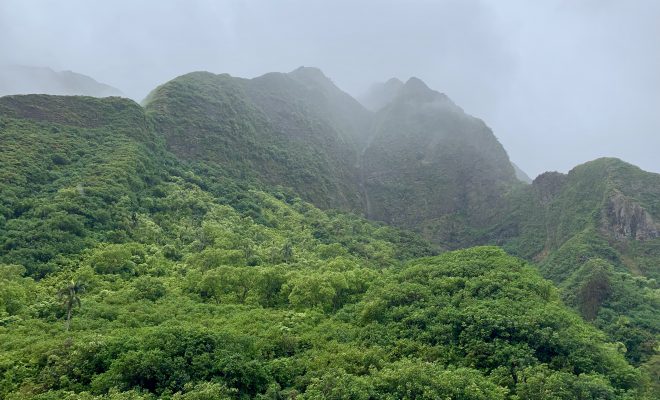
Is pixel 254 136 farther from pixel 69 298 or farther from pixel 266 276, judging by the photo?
pixel 69 298

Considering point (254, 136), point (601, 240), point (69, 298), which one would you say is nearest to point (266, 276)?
point (69, 298)

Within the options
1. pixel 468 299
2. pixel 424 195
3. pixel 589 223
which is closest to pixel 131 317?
pixel 468 299

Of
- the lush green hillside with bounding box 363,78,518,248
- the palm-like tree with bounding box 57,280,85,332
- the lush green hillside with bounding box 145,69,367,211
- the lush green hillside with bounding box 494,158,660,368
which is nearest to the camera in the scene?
the palm-like tree with bounding box 57,280,85,332

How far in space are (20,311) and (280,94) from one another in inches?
5794

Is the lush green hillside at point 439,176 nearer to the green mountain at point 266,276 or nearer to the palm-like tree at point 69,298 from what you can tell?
the green mountain at point 266,276

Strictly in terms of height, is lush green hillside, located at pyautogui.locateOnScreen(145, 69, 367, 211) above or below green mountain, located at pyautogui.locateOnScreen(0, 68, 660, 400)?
above

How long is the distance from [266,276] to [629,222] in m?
81.1

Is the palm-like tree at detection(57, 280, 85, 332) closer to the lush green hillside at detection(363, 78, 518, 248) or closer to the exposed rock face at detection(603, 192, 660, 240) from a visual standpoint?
the exposed rock face at detection(603, 192, 660, 240)

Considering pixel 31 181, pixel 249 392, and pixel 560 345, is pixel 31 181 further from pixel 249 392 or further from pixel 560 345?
pixel 560 345

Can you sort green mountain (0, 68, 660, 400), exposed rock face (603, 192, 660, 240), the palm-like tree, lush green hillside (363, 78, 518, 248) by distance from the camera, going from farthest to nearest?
lush green hillside (363, 78, 518, 248) < exposed rock face (603, 192, 660, 240) < the palm-like tree < green mountain (0, 68, 660, 400)

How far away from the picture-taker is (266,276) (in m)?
53.4

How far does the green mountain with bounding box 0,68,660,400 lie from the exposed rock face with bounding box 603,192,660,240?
0.35 metres

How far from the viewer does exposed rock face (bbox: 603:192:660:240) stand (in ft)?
322

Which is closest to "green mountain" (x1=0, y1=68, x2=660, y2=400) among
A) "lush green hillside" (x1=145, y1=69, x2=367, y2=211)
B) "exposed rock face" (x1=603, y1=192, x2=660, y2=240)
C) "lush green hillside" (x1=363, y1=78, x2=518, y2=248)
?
"exposed rock face" (x1=603, y1=192, x2=660, y2=240)
